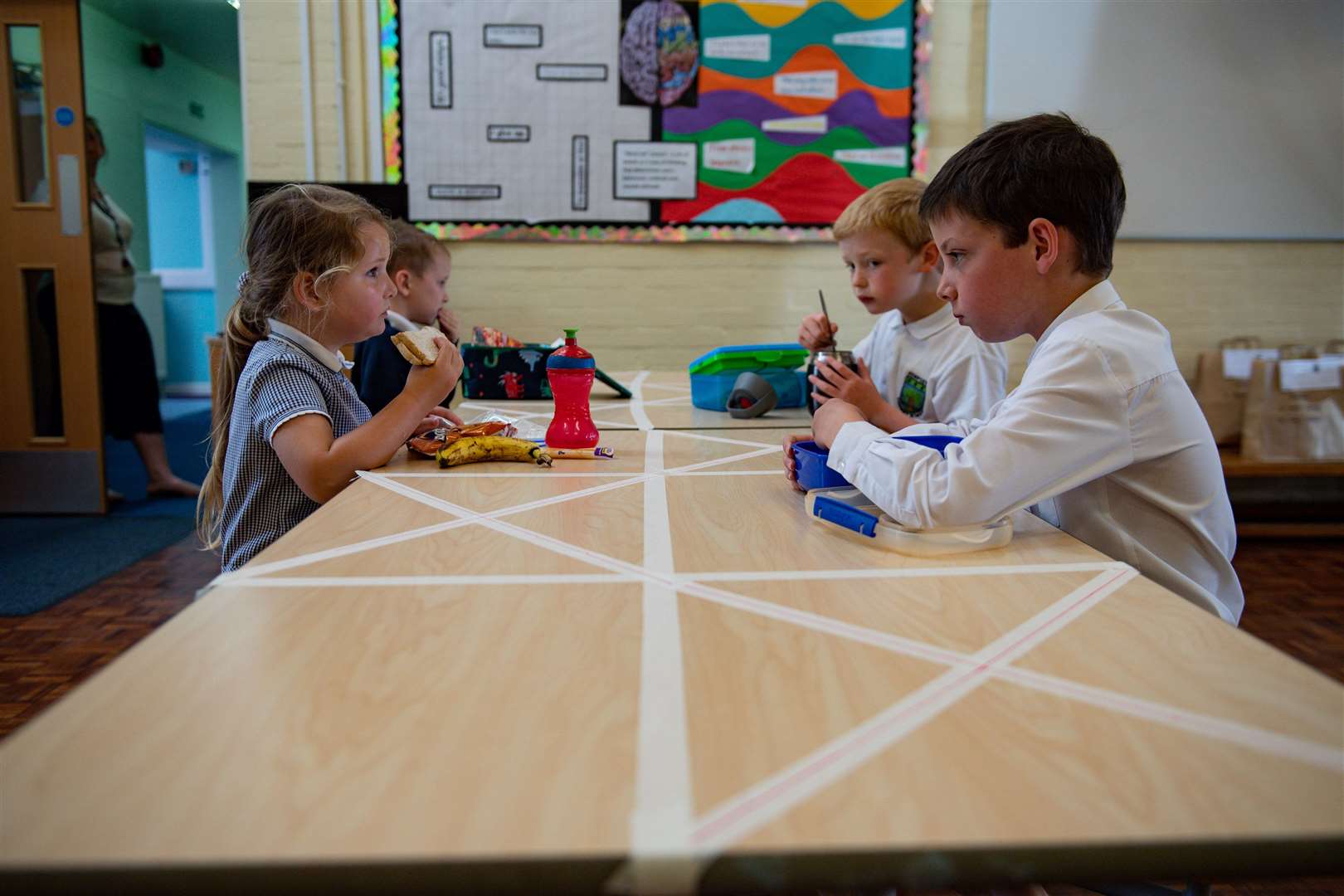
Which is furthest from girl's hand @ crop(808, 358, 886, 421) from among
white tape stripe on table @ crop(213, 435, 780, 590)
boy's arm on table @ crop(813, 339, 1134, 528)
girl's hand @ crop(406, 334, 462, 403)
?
girl's hand @ crop(406, 334, 462, 403)

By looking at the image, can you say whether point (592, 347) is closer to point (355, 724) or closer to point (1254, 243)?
point (1254, 243)

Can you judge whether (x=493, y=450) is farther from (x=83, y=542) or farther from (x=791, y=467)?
(x=83, y=542)

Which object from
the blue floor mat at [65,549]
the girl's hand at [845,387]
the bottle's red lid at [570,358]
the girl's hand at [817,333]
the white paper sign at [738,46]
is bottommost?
the blue floor mat at [65,549]

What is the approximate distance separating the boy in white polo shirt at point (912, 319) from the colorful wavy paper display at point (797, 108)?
1.82 meters

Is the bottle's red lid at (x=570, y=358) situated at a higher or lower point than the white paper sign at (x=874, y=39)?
lower

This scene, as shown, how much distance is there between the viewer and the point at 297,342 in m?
1.46

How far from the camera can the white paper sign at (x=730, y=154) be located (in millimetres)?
Result: 3762

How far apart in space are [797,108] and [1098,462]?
312cm

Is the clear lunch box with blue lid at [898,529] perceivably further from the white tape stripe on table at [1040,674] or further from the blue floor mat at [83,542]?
the blue floor mat at [83,542]

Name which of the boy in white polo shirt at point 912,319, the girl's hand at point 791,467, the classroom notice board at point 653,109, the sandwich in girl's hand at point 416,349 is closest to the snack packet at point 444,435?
the sandwich in girl's hand at point 416,349

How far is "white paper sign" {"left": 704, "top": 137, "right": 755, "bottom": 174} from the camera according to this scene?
3762mm

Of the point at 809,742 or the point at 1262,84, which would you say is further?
the point at 1262,84

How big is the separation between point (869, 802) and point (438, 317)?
255 centimetres

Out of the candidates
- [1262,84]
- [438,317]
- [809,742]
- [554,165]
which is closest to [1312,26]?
[1262,84]
